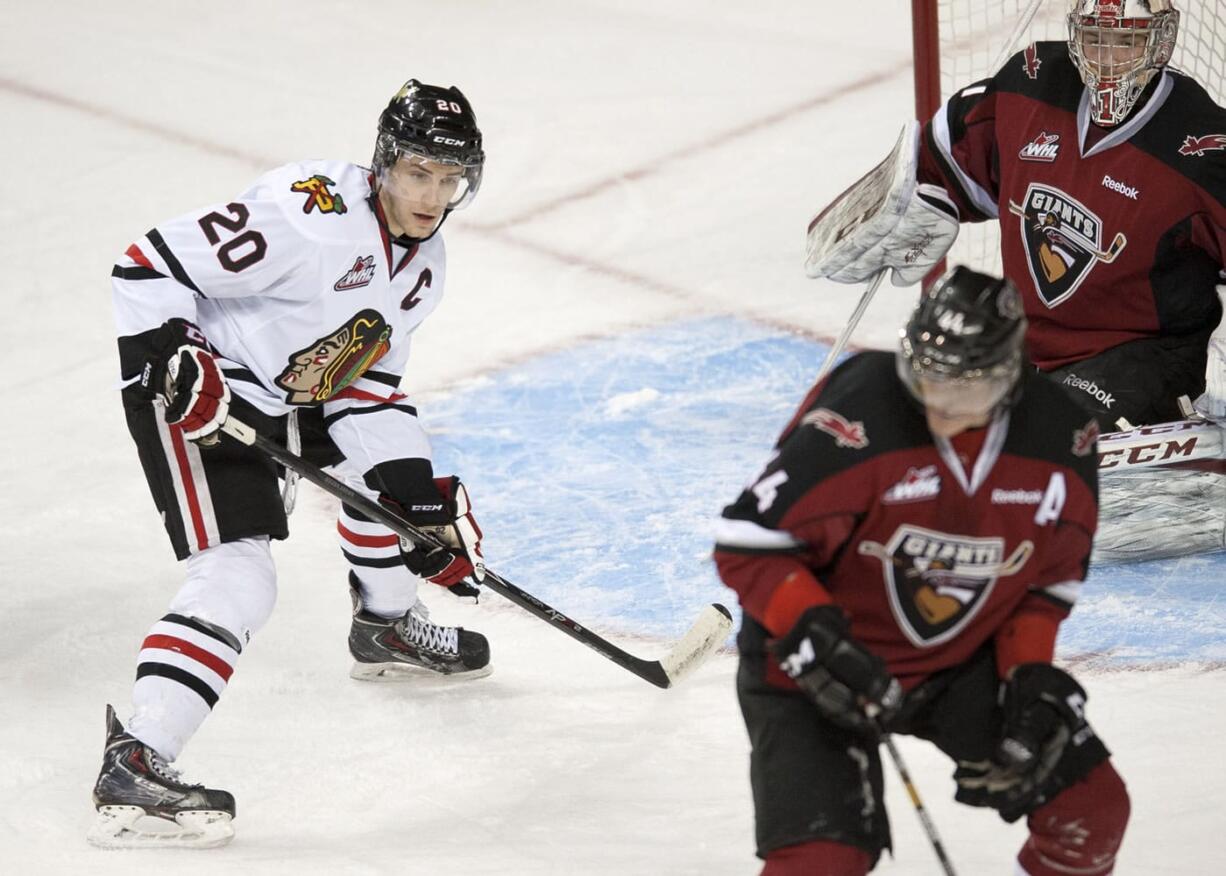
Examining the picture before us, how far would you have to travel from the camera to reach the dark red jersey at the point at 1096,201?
3668 millimetres

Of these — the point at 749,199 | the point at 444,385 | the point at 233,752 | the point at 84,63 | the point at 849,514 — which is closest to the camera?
the point at 849,514

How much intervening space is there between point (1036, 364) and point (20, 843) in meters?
2.13

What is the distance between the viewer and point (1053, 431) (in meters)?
2.26

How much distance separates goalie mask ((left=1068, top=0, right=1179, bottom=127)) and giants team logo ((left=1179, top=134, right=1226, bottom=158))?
0.14 meters

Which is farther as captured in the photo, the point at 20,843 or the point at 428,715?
the point at 428,715

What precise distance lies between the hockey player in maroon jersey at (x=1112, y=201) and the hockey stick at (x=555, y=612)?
0.91m

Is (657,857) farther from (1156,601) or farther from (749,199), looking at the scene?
(749,199)

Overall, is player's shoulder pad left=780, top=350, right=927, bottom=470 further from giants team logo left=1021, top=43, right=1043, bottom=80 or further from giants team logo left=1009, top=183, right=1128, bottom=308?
giants team logo left=1021, top=43, right=1043, bottom=80

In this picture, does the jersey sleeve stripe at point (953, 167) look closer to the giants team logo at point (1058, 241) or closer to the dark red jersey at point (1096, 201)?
the dark red jersey at point (1096, 201)

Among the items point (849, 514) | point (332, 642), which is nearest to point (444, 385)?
point (332, 642)

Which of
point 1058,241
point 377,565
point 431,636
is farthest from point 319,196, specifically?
point 1058,241

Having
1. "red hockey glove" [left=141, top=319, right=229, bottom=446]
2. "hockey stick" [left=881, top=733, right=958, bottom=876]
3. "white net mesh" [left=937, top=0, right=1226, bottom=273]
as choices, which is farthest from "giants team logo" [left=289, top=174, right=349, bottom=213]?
"white net mesh" [left=937, top=0, right=1226, bottom=273]

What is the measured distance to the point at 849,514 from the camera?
2.21 meters

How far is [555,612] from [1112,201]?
135cm
